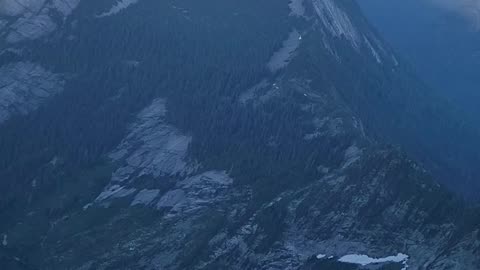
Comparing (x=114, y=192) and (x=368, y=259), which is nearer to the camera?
(x=368, y=259)

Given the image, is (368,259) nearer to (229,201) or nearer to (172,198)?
(229,201)

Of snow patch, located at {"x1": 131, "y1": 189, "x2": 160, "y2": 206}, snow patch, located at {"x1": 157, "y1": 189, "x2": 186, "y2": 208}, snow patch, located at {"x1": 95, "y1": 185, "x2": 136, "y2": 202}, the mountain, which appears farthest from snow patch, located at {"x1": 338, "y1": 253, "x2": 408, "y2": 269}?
snow patch, located at {"x1": 95, "y1": 185, "x2": 136, "y2": 202}

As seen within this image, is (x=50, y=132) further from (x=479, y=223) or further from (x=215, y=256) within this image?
(x=479, y=223)

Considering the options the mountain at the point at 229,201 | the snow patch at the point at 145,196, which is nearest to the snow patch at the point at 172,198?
the mountain at the point at 229,201

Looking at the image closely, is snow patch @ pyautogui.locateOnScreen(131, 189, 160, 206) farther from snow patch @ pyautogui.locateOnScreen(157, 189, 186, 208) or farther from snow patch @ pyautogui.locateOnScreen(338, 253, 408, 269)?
snow patch @ pyautogui.locateOnScreen(338, 253, 408, 269)

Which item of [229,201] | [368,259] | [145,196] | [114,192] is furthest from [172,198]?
[368,259]

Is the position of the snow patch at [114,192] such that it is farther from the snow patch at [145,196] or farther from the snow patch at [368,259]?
the snow patch at [368,259]

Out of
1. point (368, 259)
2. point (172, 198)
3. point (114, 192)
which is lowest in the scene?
point (114, 192)

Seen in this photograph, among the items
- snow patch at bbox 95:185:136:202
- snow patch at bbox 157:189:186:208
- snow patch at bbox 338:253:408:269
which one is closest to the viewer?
snow patch at bbox 338:253:408:269

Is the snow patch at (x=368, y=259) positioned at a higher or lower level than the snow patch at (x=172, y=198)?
higher

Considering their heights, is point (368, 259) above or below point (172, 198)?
above

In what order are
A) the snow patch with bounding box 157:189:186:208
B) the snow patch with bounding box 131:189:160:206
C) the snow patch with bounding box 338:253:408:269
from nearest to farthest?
the snow patch with bounding box 338:253:408:269 → the snow patch with bounding box 157:189:186:208 → the snow patch with bounding box 131:189:160:206

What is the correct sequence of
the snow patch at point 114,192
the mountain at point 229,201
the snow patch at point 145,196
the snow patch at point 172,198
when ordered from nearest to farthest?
the mountain at point 229,201 → the snow patch at point 172,198 → the snow patch at point 145,196 → the snow patch at point 114,192
